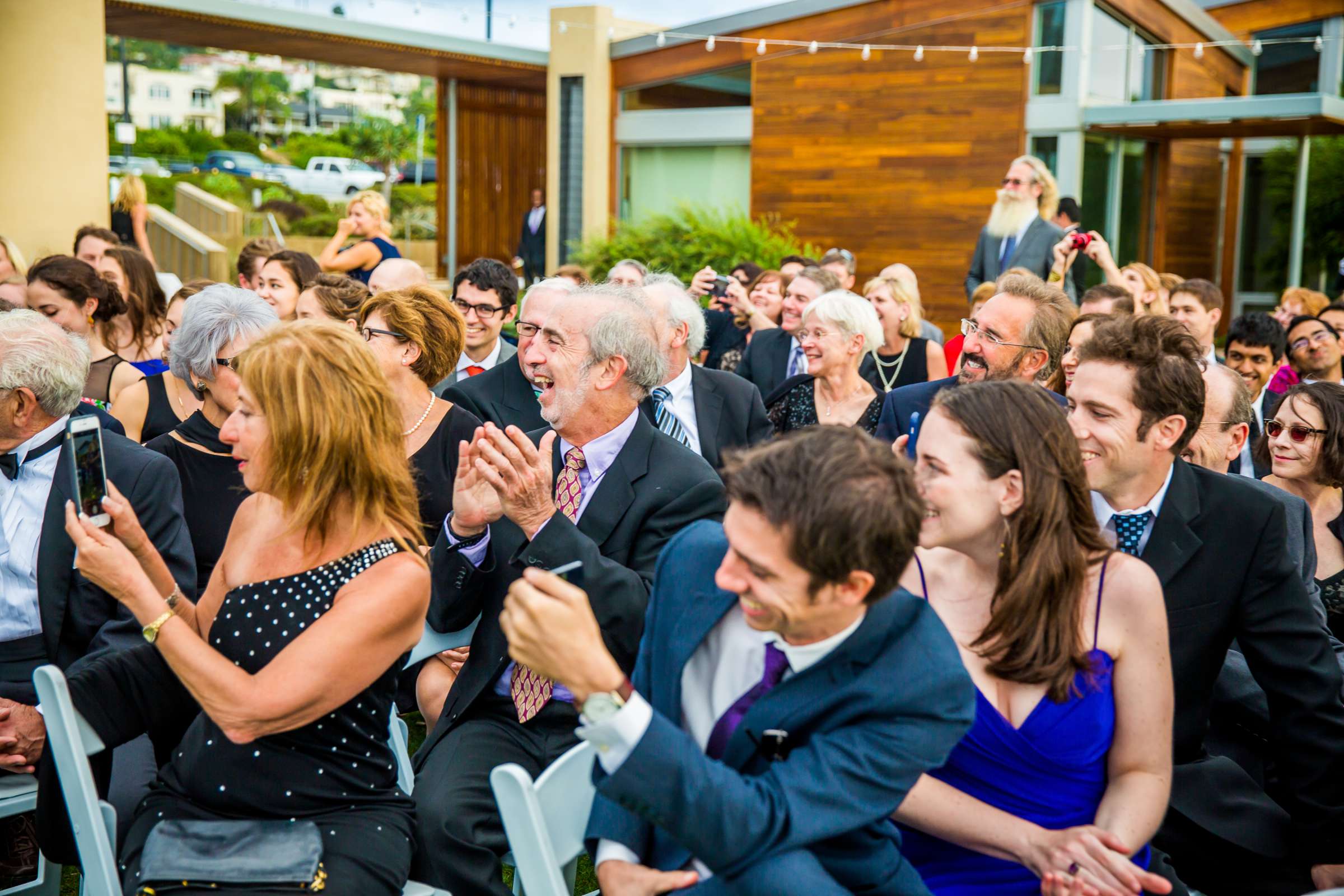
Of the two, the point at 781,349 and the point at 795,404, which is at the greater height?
the point at 781,349

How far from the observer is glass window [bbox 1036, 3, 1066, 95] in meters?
13.4

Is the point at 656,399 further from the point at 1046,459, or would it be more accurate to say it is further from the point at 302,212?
the point at 302,212

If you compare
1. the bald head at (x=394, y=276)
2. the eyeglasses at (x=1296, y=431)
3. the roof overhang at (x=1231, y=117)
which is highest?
the roof overhang at (x=1231, y=117)

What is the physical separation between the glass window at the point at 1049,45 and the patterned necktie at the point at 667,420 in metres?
10.0

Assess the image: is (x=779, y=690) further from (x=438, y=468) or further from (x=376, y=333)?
(x=376, y=333)

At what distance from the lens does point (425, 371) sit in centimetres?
432

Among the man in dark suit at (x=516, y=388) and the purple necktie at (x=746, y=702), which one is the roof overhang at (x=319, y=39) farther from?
the purple necktie at (x=746, y=702)

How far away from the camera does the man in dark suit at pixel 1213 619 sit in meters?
2.72

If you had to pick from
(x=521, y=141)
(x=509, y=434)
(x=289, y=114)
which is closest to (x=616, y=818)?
(x=509, y=434)

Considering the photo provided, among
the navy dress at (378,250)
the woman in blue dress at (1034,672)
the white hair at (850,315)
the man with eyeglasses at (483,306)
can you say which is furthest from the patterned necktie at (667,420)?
the navy dress at (378,250)

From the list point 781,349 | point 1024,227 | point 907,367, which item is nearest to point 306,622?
point 781,349

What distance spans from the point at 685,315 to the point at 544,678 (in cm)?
297

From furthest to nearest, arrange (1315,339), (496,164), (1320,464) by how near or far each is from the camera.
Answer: (496,164) < (1315,339) < (1320,464)

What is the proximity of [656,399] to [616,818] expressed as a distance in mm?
3266
